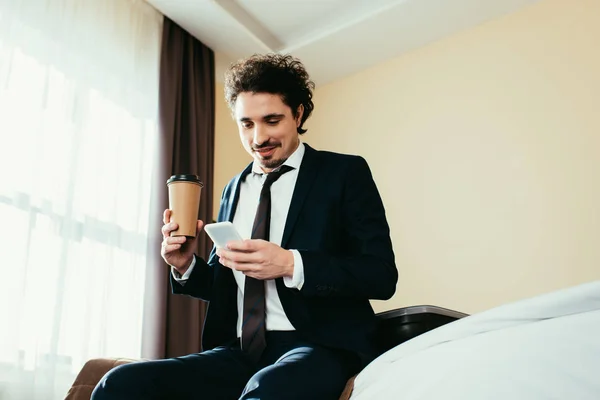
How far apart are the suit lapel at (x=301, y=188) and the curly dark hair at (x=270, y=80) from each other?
Answer: 18 cm

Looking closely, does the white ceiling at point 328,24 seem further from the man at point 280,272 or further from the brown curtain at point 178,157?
the man at point 280,272

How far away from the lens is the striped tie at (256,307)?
1.32 m

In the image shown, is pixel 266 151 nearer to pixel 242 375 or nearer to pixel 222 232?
pixel 222 232

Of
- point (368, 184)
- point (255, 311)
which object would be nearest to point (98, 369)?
point (255, 311)

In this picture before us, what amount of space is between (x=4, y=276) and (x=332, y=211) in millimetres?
1381

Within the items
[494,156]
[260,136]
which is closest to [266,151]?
[260,136]

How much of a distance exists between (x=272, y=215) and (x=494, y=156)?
1728 millimetres

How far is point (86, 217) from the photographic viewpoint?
2.51 metres

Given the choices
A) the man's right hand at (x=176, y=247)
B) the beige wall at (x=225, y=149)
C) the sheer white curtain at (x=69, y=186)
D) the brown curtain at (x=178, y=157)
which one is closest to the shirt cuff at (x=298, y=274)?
the man's right hand at (x=176, y=247)

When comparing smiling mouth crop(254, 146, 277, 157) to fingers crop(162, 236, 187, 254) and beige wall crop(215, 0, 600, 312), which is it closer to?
fingers crop(162, 236, 187, 254)

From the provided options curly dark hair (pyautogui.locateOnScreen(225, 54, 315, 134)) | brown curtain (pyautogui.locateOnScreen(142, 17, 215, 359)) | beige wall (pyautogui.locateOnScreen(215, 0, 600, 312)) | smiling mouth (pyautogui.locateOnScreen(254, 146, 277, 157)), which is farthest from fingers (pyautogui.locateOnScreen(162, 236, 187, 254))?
beige wall (pyautogui.locateOnScreen(215, 0, 600, 312))

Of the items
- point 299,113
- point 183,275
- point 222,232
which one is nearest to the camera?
point 222,232

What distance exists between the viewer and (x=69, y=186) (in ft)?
8.03

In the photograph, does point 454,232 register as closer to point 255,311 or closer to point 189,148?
point 189,148
